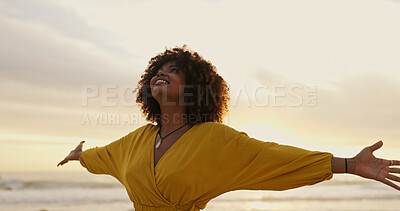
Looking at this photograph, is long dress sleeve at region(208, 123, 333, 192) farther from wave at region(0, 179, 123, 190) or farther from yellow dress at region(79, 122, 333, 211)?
wave at region(0, 179, 123, 190)

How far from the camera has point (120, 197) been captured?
517 inches

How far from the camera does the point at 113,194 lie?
1413cm

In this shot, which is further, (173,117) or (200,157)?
(173,117)

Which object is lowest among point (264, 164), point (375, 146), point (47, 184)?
point (47, 184)

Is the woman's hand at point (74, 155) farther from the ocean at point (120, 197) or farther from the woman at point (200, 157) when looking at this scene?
the ocean at point (120, 197)

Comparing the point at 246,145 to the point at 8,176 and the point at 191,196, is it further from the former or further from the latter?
the point at 8,176

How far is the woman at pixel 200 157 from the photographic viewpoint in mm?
2807

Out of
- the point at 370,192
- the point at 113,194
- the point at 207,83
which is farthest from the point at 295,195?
the point at 207,83

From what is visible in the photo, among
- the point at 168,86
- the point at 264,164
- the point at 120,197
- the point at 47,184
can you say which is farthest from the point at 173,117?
the point at 47,184

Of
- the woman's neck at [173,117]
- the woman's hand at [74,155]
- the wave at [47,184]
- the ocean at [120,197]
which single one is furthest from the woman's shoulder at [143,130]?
the wave at [47,184]

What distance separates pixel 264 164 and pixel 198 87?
912mm

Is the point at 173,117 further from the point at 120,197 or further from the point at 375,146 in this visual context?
the point at 120,197

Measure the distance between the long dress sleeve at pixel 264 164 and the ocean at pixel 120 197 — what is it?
7462 millimetres

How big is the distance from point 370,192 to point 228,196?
6.98 metres
